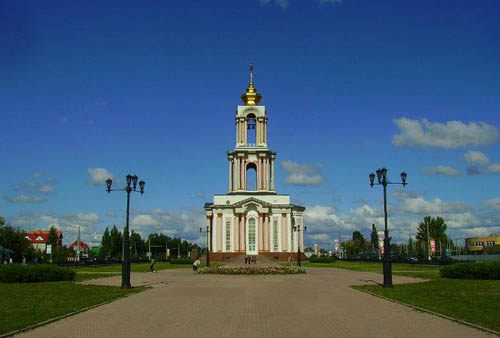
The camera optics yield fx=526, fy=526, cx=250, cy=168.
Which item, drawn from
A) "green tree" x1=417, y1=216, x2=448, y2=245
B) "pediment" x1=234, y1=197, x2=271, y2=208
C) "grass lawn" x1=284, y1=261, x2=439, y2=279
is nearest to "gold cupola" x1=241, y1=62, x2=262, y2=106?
"pediment" x1=234, y1=197, x2=271, y2=208

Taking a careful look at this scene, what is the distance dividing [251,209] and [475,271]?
5260cm

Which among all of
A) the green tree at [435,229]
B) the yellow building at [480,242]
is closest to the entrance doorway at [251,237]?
the green tree at [435,229]

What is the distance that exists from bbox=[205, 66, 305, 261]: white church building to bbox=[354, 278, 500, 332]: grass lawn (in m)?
52.4

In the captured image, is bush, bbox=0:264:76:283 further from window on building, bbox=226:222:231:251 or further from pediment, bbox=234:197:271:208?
window on building, bbox=226:222:231:251

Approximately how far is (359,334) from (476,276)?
60.7 feet

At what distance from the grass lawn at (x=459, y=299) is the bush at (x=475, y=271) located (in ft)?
11.9

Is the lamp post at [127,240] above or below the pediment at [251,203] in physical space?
below

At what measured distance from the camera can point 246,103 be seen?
85.4m

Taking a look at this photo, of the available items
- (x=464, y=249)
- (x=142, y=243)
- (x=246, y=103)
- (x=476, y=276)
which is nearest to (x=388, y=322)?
(x=476, y=276)

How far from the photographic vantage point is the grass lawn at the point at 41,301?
46.4ft

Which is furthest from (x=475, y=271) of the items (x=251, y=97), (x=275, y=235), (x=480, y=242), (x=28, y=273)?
(x=480, y=242)

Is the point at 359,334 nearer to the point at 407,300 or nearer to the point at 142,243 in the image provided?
the point at 407,300

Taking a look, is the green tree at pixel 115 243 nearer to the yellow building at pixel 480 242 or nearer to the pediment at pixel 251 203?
the pediment at pixel 251 203

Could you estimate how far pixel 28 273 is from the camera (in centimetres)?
2789
